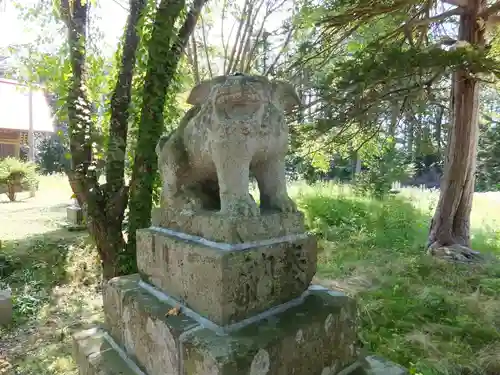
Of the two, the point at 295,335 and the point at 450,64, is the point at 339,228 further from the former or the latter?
the point at 295,335

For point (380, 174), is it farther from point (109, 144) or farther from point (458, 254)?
point (109, 144)

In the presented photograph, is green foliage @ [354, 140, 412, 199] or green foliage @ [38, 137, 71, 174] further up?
green foliage @ [38, 137, 71, 174]

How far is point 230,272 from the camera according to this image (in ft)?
3.90

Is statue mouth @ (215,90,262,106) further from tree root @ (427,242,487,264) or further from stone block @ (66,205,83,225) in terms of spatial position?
stone block @ (66,205,83,225)

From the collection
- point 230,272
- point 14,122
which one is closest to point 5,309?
point 230,272

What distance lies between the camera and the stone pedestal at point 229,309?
1.16 meters

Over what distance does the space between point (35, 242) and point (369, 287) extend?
5.01 m

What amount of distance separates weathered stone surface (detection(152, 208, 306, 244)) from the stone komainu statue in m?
0.04

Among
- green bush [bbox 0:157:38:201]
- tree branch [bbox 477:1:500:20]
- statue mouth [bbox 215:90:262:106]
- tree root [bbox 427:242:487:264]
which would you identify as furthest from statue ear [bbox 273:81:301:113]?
green bush [bbox 0:157:38:201]

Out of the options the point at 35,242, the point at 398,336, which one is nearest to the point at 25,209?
the point at 35,242

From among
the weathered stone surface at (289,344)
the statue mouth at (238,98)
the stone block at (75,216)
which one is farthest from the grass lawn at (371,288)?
the statue mouth at (238,98)

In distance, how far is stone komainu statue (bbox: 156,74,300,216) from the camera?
132cm

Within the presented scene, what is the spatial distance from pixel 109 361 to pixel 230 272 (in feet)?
2.84

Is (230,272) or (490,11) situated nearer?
(230,272)
